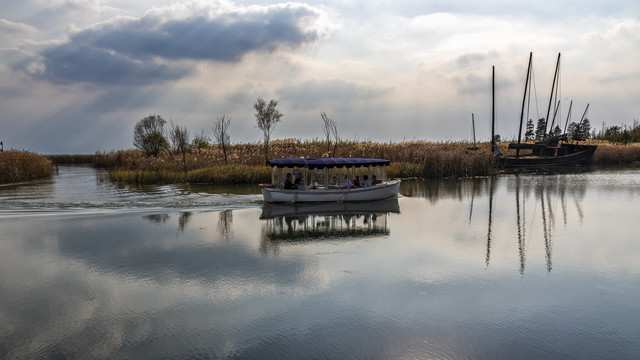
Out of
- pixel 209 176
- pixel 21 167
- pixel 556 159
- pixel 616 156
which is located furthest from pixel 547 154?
pixel 21 167

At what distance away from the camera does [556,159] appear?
49281mm

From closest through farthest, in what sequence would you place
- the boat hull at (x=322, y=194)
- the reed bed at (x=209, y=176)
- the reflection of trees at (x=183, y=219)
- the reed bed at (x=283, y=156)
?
the reflection of trees at (x=183, y=219)
the boat hull at (x=322, y=194)
the reed bed at (x=209, y=176)
the reed bed at (x=283, y=156)

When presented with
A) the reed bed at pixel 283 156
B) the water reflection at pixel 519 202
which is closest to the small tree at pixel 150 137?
the reed bed at pixel 283 156

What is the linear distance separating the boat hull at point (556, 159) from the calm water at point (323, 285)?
30656 mm

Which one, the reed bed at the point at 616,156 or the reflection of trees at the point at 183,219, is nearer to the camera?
the reflection of trees at the point at 183,219

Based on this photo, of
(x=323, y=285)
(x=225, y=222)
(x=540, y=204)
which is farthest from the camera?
(x=540, y=204)

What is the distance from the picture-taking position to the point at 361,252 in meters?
11.7

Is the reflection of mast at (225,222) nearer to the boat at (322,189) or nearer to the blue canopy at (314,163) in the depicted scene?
the boat at (322,189)

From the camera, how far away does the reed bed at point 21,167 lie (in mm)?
33094

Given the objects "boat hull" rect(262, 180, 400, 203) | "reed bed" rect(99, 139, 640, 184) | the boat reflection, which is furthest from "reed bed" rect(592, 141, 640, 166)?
"boat hull" rect(262, 180, 400, 203)

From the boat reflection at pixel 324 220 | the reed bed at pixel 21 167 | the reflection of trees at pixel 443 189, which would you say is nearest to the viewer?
the boat reflection at pixel 324 220

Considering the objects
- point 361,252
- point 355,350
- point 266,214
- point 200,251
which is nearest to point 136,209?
point 266,214

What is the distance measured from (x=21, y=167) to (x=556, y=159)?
50.6 m

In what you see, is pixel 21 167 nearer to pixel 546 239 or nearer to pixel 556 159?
pixel 546 239
